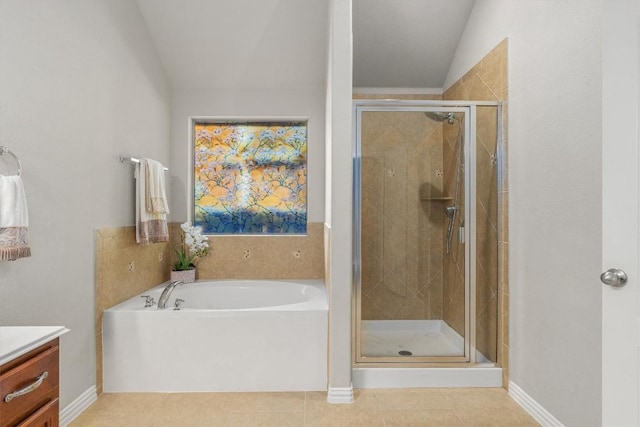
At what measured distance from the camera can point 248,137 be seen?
3.72 meters

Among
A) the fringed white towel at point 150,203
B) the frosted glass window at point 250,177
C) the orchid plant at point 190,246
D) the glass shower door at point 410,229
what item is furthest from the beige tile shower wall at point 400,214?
the orchid plant at point 190,246

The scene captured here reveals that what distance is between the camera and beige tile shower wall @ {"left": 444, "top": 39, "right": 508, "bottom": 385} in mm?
2430

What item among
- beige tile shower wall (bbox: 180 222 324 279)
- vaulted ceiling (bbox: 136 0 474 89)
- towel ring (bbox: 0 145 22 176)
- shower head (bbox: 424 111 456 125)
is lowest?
beige tile shower wall (bbox: 180 222 324 279)

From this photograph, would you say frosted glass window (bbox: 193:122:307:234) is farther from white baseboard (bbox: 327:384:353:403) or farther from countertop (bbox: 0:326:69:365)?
countertop (bbox: 0:326:69:365)

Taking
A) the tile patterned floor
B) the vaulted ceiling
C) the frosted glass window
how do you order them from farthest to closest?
1. the frosted glass window
2. the vaulted ceiling
3. the tile patterned floor

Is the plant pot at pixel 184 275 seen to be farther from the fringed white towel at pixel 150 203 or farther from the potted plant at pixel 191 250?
the fringed white towel at pixel 150 203

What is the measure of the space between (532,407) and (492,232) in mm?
995

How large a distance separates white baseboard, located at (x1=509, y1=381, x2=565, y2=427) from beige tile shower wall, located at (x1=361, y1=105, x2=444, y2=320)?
0.61 metres

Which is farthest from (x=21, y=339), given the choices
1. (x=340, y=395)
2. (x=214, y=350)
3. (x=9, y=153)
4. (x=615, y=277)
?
(x=615, y=277)

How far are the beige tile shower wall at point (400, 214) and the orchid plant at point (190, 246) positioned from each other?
1606 millimetres

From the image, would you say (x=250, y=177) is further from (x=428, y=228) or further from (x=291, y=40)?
(x=428, y=228)

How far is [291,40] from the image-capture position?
10.6ft

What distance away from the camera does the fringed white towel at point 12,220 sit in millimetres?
1553

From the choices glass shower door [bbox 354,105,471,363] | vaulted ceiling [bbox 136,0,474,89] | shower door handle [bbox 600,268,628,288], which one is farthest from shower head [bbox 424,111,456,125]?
shower door handle [bbox 600,268,628,288]
